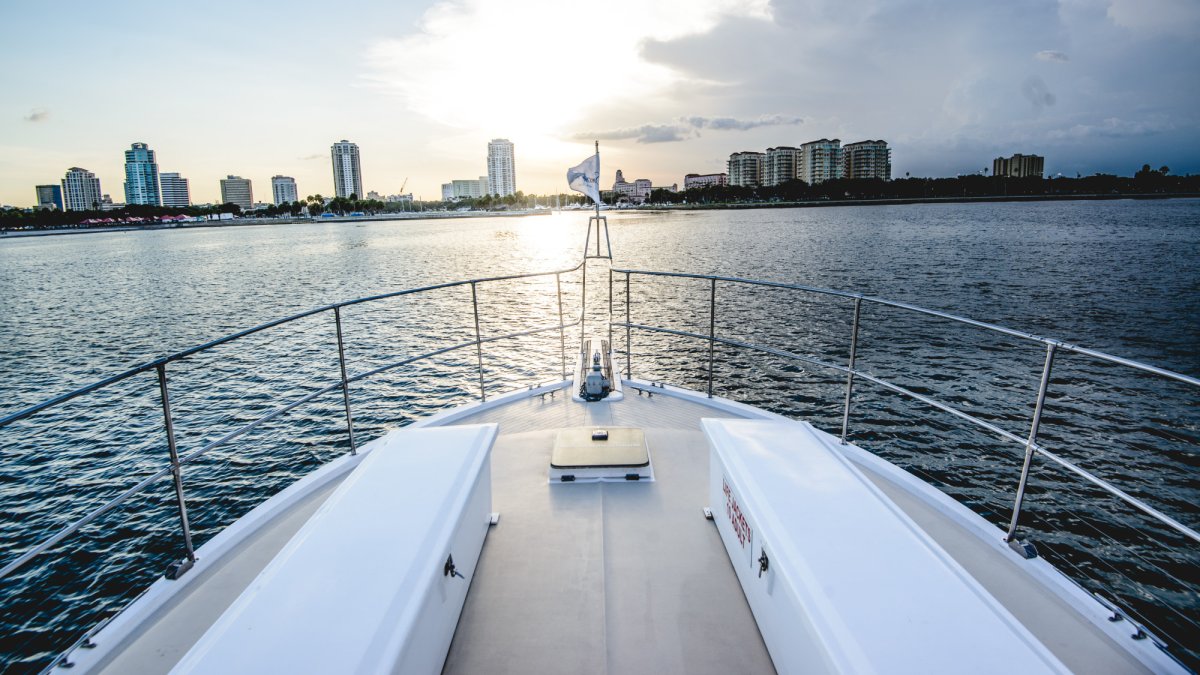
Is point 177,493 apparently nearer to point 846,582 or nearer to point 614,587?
point 614,587

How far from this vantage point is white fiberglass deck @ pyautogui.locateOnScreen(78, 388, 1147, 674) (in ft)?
7.88

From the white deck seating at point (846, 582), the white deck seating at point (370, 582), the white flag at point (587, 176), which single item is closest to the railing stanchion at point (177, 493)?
the white deck seating at point (370, 582)

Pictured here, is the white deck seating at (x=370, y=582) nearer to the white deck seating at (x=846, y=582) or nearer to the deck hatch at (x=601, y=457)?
the deck hatch at (x=601, y=457)

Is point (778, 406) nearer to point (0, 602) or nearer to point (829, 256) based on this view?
point (0, 602)

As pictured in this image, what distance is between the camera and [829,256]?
39.7 metres

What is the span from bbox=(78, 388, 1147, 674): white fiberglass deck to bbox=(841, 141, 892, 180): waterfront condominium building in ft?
698

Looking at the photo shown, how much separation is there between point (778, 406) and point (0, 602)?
13.0m

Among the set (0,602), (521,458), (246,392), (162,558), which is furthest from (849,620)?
(246,392)

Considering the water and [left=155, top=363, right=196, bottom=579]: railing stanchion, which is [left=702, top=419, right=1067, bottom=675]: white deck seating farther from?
the water

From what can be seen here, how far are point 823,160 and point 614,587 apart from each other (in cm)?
21483

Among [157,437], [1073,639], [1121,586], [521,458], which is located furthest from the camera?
[157,437]

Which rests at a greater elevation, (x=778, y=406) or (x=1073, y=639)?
(x=1073, y=639)

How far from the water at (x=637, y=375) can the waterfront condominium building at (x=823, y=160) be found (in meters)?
174

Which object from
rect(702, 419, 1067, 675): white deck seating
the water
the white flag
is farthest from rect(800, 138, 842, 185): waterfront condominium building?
rect(702, 419, 1067, 675): white deck seating
